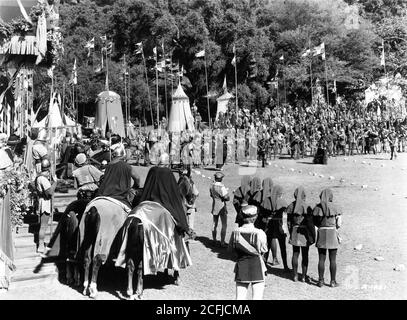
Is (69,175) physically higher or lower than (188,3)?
lower

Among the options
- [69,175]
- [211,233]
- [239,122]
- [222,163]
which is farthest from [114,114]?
[211,233]

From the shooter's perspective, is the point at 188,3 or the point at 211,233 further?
the point at 188,3

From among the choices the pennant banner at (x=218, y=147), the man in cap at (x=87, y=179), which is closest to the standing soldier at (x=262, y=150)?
the pennant banner at (x=218, y=147)

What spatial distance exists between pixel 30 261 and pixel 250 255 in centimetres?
484

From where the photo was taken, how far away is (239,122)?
31422mm

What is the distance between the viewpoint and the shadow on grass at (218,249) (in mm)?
12164

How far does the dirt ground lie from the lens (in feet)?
31.6

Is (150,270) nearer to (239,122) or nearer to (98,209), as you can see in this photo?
(98,209)

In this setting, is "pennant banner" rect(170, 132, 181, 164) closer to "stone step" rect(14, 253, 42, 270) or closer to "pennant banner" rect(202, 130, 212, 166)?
"pennant banner" rect(202, 130, 212, 166)

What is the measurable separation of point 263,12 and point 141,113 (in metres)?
15.0

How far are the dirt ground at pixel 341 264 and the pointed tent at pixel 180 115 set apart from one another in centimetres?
1291

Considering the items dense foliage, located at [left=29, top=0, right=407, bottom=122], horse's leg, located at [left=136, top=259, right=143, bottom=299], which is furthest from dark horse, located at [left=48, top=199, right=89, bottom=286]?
dense foliage, located at [left=29, top=0, right=407, bottom=122]

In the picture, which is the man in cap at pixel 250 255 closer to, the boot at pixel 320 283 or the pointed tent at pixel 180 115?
the boot at pixel 320 283

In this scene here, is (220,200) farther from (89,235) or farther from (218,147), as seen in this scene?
(218,147)
